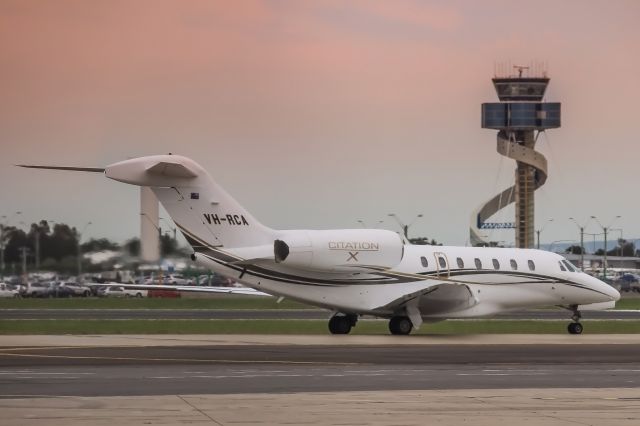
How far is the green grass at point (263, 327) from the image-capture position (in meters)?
42.8

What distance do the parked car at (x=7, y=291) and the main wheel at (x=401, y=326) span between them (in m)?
63.3

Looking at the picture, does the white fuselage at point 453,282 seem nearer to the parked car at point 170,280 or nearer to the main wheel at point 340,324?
the main wheel at point 340,324

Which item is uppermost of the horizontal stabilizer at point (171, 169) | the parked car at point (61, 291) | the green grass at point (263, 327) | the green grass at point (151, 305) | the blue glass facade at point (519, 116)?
the blue glass facade at point (519, 116)

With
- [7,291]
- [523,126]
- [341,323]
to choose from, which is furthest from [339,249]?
[523,126]

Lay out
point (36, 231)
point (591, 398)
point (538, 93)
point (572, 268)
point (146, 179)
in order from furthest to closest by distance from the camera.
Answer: point (538, 93), point (36, 231), point (572, 268), point (146, 179), point (591, 398)

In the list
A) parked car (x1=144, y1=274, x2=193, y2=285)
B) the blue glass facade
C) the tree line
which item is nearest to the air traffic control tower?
the blue glass facade

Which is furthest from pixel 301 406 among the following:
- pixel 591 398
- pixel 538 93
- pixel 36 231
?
pixel 538 93

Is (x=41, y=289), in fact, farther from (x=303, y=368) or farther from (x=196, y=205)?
(x=303, y=368)

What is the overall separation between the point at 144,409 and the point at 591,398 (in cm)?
745

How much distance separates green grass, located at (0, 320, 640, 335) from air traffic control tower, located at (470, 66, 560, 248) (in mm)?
94498

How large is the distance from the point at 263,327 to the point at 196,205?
30.2 ft

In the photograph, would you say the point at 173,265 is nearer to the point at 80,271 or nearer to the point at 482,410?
the point at 80,271

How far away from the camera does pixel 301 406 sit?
19016mm

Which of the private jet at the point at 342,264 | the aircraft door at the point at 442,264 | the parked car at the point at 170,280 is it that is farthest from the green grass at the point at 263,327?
the parked car at the point at 170,280
